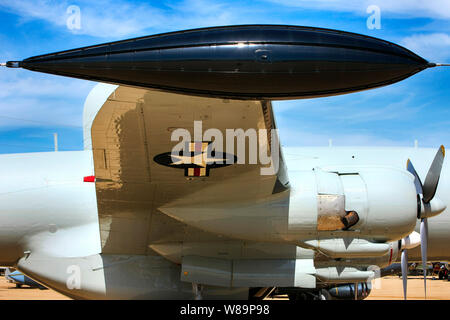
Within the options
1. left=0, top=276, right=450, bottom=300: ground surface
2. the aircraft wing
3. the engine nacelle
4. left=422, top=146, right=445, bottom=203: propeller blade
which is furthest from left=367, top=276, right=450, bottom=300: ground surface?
the aircraft wing

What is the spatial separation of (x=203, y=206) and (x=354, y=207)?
256 centimetres

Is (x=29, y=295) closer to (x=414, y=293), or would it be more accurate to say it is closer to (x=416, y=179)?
(x=416, y=179)

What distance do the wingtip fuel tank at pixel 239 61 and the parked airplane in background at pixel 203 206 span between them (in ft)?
0.69

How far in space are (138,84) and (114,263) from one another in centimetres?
536

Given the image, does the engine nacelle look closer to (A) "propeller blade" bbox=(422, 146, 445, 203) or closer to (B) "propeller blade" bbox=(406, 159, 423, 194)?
(A) "propeller blade" bbox=(422, 146, 445, 203)

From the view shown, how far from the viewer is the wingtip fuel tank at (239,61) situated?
4.05 m

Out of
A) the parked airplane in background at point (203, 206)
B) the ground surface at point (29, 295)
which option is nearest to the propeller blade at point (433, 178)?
the parked airplane in background at point (203, 206)

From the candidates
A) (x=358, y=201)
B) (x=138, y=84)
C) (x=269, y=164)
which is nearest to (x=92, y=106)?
(x=138, y=84)

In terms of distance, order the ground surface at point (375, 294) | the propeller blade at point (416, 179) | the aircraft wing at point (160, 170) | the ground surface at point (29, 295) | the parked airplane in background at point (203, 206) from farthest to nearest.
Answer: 1. the ground surface at point (375, 294)
2. the ground surface at point (29, 295)
3. the propeller blade at point (416, 179)
4. the parked airplane in background at point (203, 206)
5. the aircraft wing at point (160, 170)

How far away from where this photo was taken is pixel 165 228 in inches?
335

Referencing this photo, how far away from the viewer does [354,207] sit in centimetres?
782

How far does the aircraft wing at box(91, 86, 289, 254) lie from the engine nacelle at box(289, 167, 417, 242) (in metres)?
0.48

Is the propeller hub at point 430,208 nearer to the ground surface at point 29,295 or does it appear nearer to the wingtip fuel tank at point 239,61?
the wingtip fuel tank at point 239,61
